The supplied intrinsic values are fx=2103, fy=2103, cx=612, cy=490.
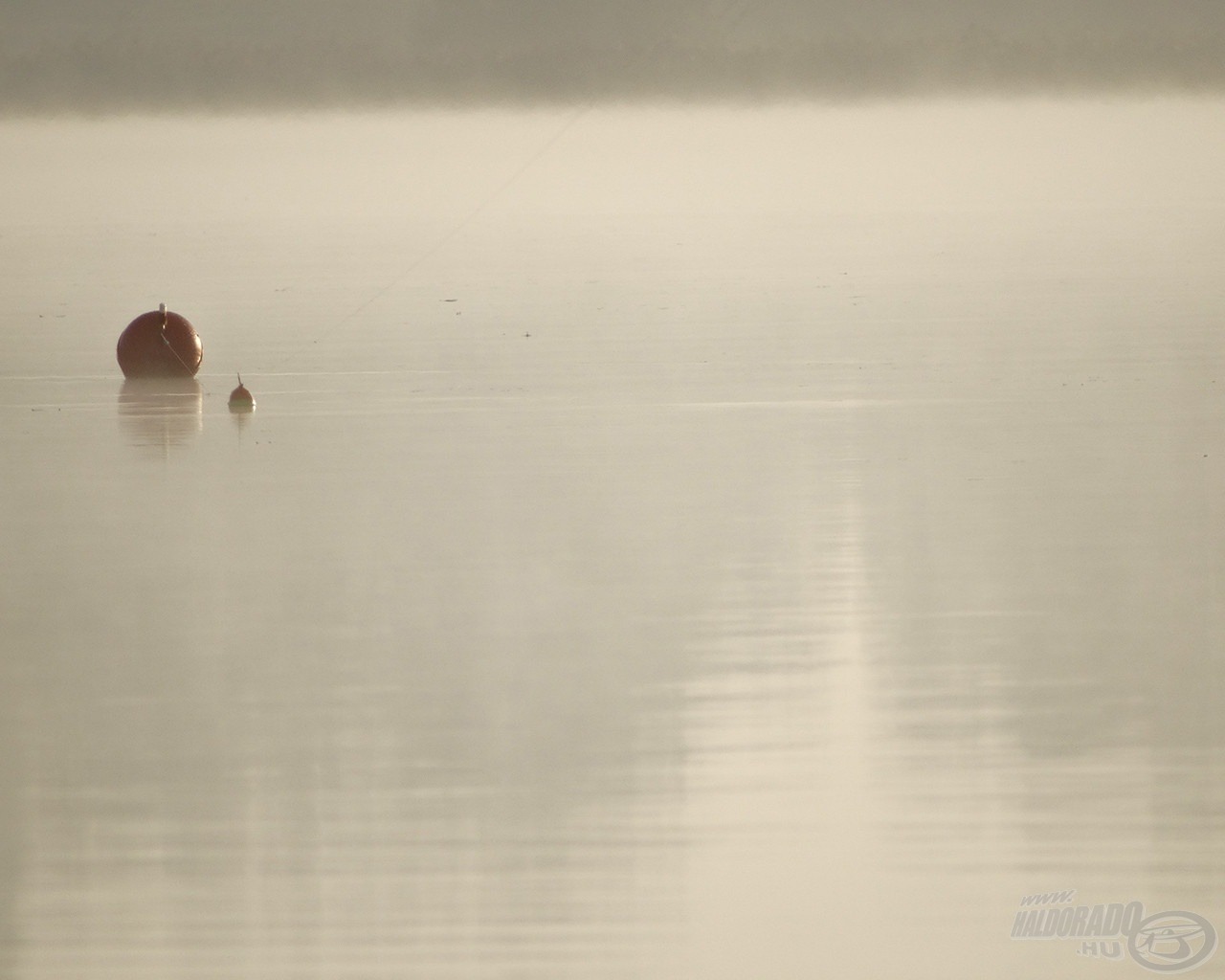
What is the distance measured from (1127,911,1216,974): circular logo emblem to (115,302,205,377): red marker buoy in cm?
865

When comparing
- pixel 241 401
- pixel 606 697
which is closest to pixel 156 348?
pixel 241 401

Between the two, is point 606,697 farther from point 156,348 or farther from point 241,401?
point 156,348

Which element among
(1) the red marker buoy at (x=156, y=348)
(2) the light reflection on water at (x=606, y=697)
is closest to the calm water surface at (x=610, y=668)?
(2) the light reflection on water at (x=606, y=697)

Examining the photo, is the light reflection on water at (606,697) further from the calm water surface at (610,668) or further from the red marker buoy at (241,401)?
the red marker buoy at (241,401)

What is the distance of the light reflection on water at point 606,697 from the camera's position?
345cm

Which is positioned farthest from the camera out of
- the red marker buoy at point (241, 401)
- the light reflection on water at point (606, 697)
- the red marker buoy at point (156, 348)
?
the red marker buoy at point (156, 348)

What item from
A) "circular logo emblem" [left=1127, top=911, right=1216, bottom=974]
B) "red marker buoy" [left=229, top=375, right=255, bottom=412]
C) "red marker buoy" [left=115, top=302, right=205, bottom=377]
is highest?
"red marker buoy" [left=115, top=302, right=205, bottom=377]

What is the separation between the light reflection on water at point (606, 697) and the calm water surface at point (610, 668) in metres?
0.01

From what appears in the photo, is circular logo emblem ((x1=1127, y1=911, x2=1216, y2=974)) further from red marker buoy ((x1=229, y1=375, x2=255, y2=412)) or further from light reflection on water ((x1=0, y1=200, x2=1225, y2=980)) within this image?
red marker buoy ((x1=229, y1=375, x2=255, y2=412))

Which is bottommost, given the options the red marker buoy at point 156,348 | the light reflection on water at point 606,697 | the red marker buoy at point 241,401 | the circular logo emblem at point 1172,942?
the circular logo emblem at point 1172,942

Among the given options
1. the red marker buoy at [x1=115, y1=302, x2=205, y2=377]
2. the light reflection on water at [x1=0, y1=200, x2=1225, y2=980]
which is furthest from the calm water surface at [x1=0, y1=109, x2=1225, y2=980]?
the red marker buoy at [x1=115, y1=302, x2=205, y2=377]

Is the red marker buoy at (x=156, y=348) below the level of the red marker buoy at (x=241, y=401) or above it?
above

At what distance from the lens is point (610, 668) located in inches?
191

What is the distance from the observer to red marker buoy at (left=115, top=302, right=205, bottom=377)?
11.3 meters
